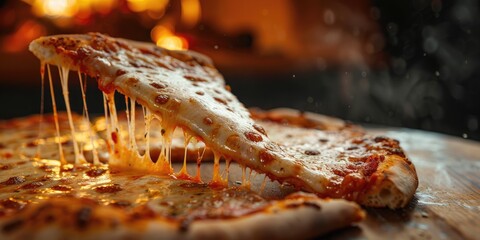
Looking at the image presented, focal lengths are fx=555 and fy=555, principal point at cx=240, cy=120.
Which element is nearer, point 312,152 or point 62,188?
point 62,188

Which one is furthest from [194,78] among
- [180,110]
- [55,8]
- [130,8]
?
[130,8]

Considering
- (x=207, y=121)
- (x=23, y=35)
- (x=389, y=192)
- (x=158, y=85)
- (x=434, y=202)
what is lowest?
(x=23, y=35)

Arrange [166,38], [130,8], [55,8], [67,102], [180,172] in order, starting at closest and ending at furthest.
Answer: [180,172]
[67,102]
[55,8]
[166,38]
[130,8]

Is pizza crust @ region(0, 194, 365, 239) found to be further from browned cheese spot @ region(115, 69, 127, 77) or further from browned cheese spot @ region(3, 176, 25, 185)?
browned cheese spot @ region(115, 69, 127, 77)

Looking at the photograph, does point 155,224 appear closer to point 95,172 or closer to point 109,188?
point 109,188

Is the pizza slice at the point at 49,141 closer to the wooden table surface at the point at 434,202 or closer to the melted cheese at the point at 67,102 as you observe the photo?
the melted cheese at the point at 67,102

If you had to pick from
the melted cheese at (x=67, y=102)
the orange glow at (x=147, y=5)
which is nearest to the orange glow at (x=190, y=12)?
the orange glow at (x=147, y=5)

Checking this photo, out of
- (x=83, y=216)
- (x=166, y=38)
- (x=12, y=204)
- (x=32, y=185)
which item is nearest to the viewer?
(x=83, y=216)

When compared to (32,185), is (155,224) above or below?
above
